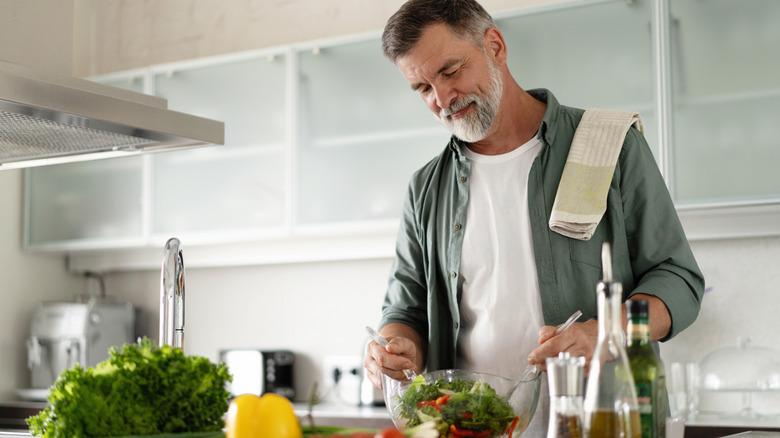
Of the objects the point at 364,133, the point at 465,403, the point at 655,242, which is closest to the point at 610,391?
the point at 465,403

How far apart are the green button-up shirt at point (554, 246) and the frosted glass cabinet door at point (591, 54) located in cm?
93

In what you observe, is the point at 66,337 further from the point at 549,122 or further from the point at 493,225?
the point at 549,122

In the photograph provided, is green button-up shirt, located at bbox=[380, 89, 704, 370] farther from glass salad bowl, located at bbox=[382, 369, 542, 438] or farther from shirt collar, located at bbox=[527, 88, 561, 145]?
glass salad bowl, located at bbox=[382, 369, 542, 438]

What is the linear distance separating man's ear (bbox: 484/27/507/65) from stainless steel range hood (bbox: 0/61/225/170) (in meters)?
0.67

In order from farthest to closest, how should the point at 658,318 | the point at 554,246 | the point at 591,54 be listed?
the point at 591,54 → the point at 554,246 → the point at 658,318

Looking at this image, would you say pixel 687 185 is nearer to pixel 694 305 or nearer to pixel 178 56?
pixel 694 305

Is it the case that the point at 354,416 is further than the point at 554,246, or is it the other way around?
the point at 354,416

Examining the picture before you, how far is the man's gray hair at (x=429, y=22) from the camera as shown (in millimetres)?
1741

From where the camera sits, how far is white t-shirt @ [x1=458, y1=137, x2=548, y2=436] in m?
1.72

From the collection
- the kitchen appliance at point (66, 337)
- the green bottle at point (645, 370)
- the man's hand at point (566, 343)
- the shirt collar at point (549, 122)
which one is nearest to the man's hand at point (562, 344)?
the man's hand at point (566, 343)

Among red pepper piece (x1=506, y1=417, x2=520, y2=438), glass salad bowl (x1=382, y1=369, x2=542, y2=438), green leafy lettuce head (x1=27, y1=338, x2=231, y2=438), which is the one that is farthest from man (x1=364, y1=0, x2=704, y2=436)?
green leafy lettuce head (x1=27, y1=338, x2=231, y2=438)

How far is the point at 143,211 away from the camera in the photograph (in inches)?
143

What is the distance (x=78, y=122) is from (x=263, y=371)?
188 centimetres

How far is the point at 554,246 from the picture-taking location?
→ 1.71 metres
